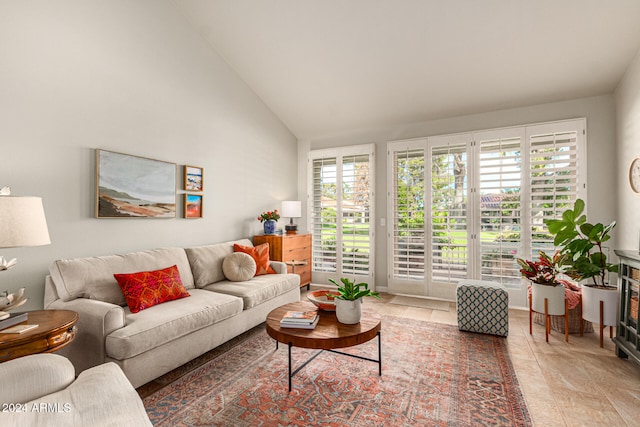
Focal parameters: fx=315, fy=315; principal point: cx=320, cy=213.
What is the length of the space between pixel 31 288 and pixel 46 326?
85 cm

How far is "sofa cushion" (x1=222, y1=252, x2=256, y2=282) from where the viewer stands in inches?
136

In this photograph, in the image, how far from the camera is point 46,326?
176 centimetres

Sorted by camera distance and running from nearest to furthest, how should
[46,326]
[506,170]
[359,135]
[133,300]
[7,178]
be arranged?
[46,326], [7,178], [133,300], [506,170], [359,135]

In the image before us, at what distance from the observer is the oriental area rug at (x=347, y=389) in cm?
183

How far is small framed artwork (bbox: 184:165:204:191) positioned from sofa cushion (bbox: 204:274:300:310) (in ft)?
3.70

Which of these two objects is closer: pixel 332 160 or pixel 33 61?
pixel 33 61

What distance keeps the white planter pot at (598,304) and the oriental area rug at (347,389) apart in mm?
882

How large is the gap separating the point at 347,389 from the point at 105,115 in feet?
9.88

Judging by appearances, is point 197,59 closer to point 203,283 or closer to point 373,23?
point 373,23

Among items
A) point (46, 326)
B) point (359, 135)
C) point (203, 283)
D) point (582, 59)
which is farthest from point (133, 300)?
point (582, 59)

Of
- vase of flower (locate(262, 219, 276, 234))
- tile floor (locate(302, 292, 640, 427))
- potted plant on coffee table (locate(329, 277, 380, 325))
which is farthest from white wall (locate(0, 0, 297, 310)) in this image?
tile floor (locate(302, 292, 640, 427))

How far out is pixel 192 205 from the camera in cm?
363

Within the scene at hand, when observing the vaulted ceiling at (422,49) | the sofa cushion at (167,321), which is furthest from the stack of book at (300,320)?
the vaulted ceiling at (422,49)

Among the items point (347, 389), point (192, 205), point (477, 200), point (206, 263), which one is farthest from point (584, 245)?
point (192, 205)
